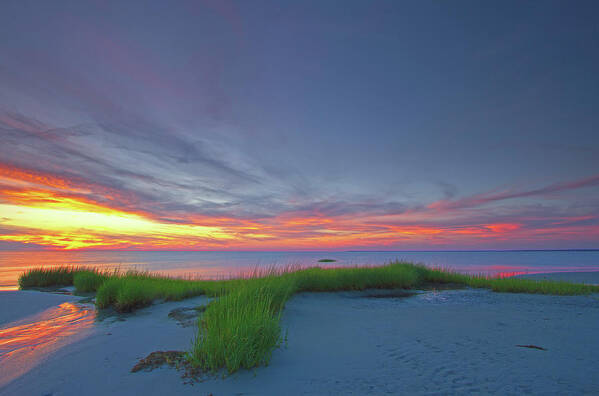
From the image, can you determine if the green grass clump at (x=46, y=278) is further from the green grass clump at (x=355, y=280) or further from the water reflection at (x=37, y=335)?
the green grass clump at (x=355, y=280)

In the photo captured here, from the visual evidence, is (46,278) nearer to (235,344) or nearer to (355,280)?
(355,280)

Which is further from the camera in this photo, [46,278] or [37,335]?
[46,278]

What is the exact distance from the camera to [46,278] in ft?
42.1

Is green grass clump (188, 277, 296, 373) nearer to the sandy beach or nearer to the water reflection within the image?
the sandy beach

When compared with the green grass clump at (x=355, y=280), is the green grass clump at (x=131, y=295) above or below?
below

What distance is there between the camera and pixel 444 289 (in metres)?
12.3

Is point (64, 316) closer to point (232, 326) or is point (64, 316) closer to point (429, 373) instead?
point (232, 326)

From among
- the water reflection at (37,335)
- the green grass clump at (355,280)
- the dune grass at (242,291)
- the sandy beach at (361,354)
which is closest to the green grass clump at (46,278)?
the dune grass at (242,291)

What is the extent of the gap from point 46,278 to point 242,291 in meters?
12.3

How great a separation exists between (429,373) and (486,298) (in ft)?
25.9

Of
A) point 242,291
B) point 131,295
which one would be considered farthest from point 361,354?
point 131,295

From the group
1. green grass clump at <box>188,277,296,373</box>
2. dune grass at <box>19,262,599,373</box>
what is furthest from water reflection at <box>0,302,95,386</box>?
green grass clump at <box>188,277,296,373</box>

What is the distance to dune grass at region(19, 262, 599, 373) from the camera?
12.5 ft

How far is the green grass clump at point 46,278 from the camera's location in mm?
12656
